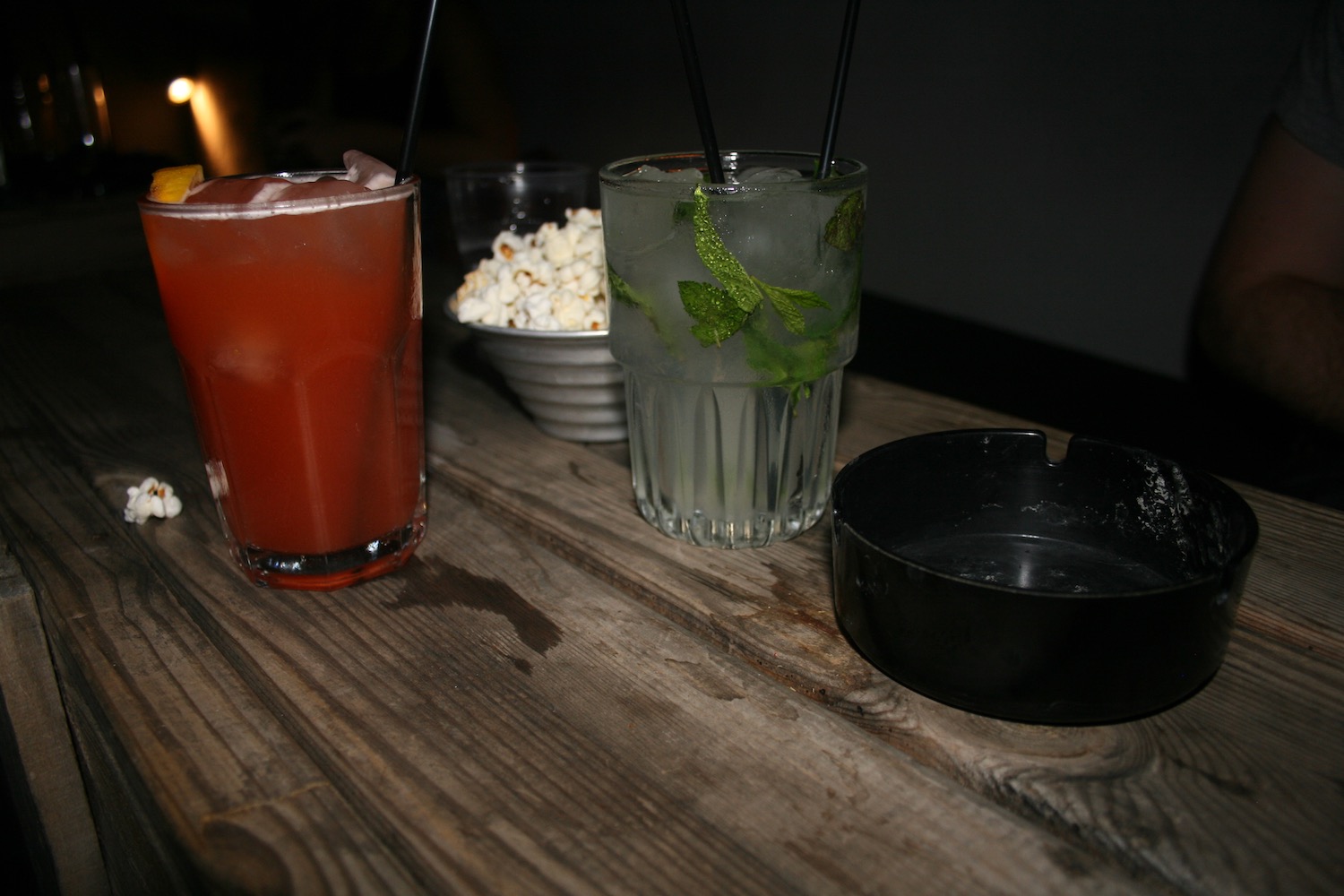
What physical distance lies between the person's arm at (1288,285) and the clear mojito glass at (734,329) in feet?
3.20

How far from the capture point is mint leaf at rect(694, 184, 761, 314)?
76cm

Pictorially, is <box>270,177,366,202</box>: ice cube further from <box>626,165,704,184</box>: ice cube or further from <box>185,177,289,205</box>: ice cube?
<box>626,165,704,184</box>: ice cube

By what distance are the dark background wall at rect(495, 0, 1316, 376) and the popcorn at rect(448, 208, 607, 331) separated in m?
2.51

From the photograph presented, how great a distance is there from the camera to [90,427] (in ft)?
3.90

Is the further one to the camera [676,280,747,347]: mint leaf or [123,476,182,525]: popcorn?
[123,476,182,525]: popcorn

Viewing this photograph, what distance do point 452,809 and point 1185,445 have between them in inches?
106

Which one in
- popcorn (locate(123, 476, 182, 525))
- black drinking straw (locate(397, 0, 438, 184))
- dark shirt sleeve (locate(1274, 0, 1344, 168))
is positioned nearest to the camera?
black drinking straw (locate(397, 0, 438, 184))

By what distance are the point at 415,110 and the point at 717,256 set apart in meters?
0.25

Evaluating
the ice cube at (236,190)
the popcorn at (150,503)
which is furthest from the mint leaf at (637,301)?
the popcorn at (150,503)

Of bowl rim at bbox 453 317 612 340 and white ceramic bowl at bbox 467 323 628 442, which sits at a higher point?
bowl rim at bbox 453 317 612 340

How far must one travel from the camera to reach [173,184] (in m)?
0.78

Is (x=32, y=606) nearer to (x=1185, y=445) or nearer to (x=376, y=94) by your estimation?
(x=376, y=94)

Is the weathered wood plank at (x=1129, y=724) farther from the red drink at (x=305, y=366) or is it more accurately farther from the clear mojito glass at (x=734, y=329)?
the red drink at (x=305, y=366)

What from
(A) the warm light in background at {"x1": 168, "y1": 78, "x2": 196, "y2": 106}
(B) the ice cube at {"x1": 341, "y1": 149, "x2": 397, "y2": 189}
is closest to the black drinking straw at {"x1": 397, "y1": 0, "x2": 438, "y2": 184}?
(B) the ice cube at {"x1": 341, "y1": 149, "x2": 397, "y2": 189}
